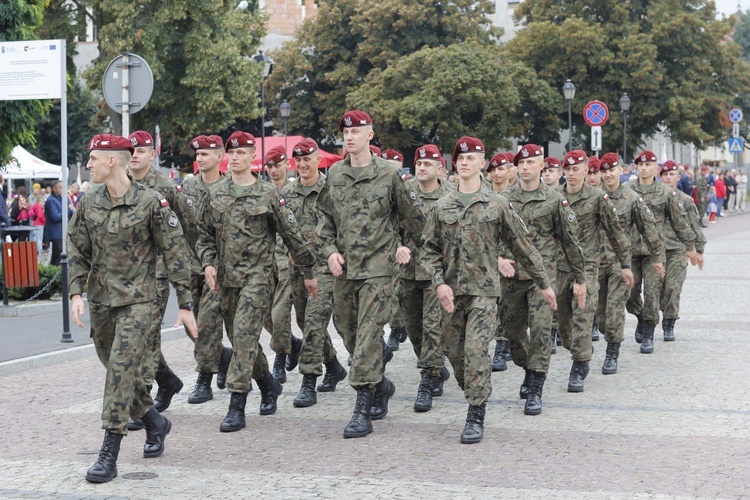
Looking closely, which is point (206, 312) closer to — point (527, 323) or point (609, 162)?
point (527, 323)

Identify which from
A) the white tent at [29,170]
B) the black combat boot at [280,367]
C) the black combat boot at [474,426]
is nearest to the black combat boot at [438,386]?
the black combat boot at [280,367]

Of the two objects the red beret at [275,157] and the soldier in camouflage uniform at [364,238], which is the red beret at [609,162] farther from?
the soldier in camouflage uniform at [364,238]

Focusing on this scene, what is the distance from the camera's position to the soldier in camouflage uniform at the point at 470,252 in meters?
7.89

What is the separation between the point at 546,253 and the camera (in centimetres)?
952

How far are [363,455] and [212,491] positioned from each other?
122 cm

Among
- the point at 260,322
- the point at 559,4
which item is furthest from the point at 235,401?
the point at 559,4

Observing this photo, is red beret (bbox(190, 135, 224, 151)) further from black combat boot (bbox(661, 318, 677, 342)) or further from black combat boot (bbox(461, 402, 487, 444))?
black combat boot (bbox(661, 318, 677, 342))

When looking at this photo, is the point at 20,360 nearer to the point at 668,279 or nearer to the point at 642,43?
the point at 668,279

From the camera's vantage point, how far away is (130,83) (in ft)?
47.8

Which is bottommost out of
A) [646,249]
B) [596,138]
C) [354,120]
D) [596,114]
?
[646,249]

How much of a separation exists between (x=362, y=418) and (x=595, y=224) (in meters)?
3.66

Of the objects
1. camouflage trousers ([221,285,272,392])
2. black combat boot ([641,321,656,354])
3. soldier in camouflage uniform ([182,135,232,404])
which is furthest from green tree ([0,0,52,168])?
camouflage trousers ([221,285,272,392])

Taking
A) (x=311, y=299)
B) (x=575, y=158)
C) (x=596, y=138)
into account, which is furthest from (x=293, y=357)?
(x=596, y=138)

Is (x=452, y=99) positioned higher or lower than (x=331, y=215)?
higher
